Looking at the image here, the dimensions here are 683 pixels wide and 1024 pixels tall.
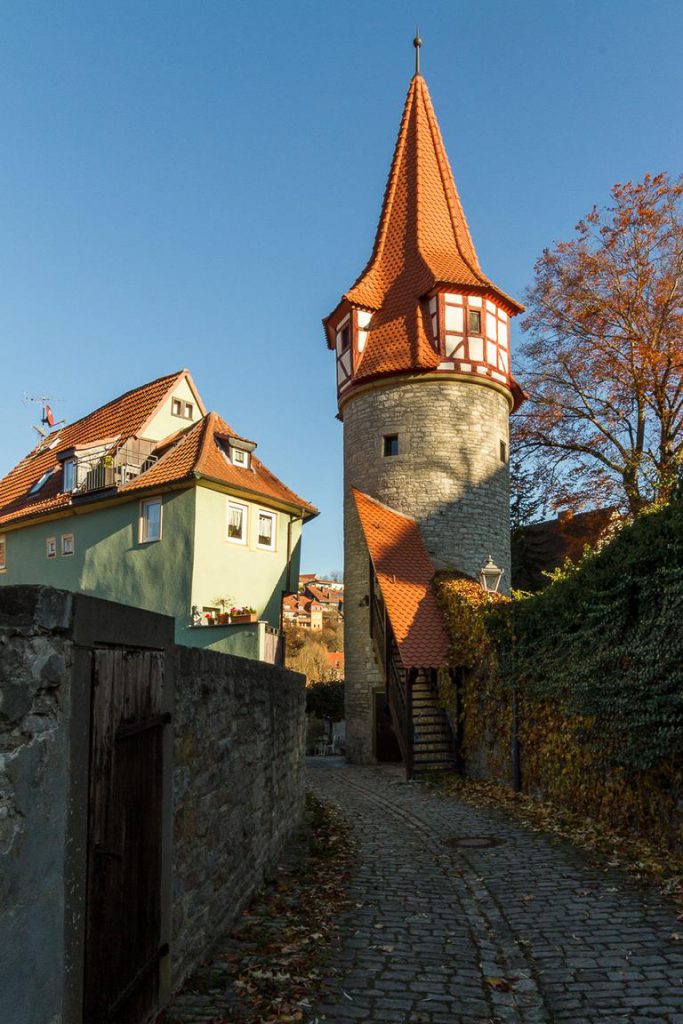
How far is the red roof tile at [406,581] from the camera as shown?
18.2 meters

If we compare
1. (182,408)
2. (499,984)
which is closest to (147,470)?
(182,408)

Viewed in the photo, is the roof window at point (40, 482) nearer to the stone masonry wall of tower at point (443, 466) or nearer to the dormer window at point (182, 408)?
the dormer window at point (182, 408)

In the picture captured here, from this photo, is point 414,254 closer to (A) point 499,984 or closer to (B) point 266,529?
(B) point 266,529

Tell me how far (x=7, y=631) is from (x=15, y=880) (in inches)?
34.6

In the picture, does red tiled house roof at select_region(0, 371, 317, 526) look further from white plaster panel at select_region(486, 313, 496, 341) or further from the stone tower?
white plaster panel at select_region(486, 313, 496, 341)

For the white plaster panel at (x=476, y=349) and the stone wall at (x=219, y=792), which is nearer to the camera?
the stone wall at (x=219, y=792)

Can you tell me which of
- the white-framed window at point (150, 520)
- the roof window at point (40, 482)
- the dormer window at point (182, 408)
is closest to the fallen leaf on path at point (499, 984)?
the white-framed window at point (150, 520)

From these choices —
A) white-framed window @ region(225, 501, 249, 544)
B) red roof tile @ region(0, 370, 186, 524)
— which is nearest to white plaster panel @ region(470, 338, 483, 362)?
white-framed window @ region(225, 501, 249, 544)

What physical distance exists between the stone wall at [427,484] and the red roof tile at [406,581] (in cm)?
51

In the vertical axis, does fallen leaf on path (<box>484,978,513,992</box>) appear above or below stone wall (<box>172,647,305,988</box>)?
below

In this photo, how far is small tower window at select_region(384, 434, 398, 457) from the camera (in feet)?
76.1

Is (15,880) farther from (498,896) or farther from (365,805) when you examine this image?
(365,805)

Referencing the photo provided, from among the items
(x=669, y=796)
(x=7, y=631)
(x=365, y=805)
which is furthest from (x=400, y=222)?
(x=7, y=631)

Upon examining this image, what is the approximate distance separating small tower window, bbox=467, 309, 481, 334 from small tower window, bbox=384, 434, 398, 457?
12.2 ft
